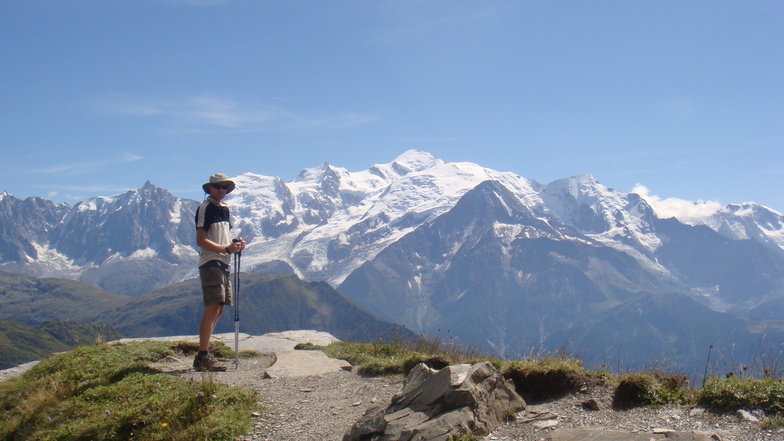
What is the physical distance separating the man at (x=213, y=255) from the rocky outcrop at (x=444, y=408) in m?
5.33

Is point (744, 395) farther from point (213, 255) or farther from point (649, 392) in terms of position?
point (213, 255)

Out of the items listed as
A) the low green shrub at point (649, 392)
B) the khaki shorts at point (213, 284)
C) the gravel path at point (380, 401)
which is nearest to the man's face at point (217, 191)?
the khaki shorts at point (213, 284)

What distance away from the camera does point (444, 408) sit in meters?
8.70

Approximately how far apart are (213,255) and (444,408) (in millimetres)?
6910

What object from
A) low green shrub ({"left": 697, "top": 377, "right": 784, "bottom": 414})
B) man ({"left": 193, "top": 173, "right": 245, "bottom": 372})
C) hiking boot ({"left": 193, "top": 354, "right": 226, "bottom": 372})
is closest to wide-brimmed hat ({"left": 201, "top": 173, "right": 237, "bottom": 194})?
man ({"left": 193, "top": 173, "right": 245, "bottom": 372})

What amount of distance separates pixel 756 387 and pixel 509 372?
12.7 ft

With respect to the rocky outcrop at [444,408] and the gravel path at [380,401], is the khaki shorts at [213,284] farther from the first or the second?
the rocky outcrop at [444,408]

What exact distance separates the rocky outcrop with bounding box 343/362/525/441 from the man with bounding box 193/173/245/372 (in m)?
5.33

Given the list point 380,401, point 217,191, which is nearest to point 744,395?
point 380,401

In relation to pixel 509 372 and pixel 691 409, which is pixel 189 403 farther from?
pixel 691 409

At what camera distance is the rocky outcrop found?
809 cm

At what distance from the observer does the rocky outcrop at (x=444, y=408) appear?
809cm

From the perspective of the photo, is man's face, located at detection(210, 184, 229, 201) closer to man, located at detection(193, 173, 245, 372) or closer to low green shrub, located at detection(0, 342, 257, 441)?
man, located at detection(193, 173, 245, 372)

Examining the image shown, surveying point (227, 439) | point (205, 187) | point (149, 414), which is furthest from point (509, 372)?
point (205, 187)
